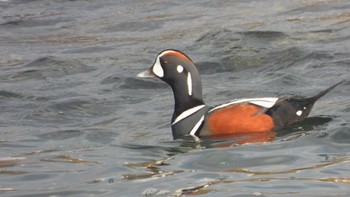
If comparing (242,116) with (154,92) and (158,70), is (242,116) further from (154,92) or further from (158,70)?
(154,92)

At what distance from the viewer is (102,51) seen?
16094 millimetres

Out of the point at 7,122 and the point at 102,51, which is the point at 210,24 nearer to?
the point at 102,51

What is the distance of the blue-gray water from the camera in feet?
26.3

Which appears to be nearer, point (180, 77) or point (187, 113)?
Answer: point (187, 113)

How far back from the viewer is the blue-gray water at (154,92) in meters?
8.01

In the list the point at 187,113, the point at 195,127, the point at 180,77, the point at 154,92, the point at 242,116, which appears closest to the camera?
the point at 242,116

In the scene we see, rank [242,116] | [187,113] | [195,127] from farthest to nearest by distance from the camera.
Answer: [187,113] → [195,127] → [242,116]

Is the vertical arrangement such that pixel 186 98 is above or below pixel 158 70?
below

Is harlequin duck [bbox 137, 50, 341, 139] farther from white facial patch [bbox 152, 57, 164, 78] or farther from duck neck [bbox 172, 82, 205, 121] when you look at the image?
white facial patch [bbox 152, 57, 164, 78]

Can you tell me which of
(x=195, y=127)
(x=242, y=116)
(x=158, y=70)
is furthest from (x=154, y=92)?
(x=242, y=116)

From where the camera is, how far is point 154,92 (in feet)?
44.0

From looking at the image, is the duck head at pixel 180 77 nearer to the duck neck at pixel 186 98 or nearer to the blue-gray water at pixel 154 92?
the duck neck at pixel 186 98

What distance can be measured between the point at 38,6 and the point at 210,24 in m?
4.42

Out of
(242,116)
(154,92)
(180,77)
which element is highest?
(180,77)
